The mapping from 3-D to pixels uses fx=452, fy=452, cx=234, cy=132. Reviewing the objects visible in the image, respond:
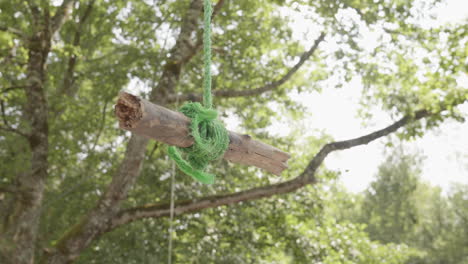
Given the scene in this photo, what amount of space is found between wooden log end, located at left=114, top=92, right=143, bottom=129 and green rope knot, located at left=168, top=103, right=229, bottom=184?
1.05 feet

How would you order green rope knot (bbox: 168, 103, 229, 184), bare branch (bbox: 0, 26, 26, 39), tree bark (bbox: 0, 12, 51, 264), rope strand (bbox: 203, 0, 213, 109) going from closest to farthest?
green rope knot (bbox: 168, 103, 229, 184) < rope strand (bbox: 203, 0, 213, 109) < tree bark (bbox: 0, 12, 51, 264) < bare branch (bbox: 0, 26, 26, 39)

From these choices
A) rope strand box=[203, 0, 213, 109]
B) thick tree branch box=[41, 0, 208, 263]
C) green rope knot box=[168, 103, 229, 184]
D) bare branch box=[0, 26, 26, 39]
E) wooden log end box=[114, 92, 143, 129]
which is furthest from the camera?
bare branch box=[0, 26, 26, 39]

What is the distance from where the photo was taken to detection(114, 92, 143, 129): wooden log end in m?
1.81

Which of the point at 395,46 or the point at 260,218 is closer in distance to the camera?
the point at 395,46

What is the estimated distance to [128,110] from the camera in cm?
184

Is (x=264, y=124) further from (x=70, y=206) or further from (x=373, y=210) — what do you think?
(x=373, y=210)

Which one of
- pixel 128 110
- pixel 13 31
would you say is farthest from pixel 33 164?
pixel 128 110

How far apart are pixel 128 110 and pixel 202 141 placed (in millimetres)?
417

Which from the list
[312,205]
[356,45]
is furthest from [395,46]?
[312,205]

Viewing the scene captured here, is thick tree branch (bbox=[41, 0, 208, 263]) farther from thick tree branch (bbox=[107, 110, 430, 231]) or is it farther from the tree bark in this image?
the tree bark

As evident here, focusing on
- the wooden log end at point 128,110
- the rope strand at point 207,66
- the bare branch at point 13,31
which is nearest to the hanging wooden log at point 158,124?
the wooden log end at point 128,110

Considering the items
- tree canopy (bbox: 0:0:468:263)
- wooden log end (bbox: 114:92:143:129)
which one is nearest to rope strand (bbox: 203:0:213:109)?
wooden log end (bbox: 114:92:143:129)

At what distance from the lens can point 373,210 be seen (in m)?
34.0

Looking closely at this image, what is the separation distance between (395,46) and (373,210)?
92.5 ft
